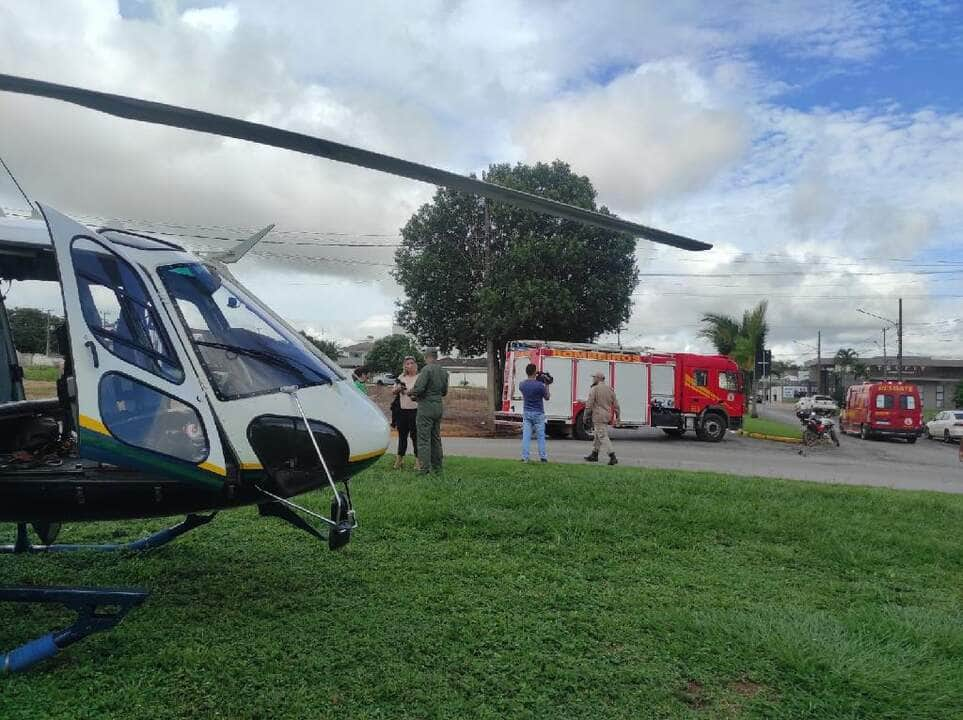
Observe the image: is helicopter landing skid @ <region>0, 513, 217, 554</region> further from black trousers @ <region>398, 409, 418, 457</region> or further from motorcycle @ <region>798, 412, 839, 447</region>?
motorcycle @ <region>798, 412, 839, 447</region>

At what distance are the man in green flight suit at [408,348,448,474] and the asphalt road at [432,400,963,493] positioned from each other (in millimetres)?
4760

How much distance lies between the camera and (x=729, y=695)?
3.71 metres

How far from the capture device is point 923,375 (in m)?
69.2

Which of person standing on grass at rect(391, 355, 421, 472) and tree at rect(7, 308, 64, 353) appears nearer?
tree at rect(7, 308, 64, 353)

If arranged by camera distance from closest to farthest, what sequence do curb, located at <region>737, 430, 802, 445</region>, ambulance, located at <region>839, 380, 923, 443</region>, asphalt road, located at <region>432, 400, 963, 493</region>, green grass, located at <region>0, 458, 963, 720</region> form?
green grass, located at <region>0, 458, 963, 720</region> < asphalt road, located at <region>432, 400, 963, 493</region> < curb, located at <region>737, 430, 802, 445</region> < ambulance, located at <region>839, 380, 923, 443</region>

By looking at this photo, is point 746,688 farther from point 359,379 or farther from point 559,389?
point 559,389

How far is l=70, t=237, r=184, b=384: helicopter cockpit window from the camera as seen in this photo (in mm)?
3891

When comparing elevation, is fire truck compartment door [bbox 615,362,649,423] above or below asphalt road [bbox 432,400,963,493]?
above

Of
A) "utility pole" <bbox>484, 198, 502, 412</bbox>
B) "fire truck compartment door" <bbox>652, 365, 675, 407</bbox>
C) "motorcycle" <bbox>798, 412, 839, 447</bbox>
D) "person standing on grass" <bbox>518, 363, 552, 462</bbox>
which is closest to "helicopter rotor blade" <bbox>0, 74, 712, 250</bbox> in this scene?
"person standing on grass" <bbox>518, 363, 552, 462</bbox>

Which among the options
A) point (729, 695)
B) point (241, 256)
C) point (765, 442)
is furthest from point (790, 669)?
point (765, 442)

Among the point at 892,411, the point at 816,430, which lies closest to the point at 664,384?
the point at 816,430

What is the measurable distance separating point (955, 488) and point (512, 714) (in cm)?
1185

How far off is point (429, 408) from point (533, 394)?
9.31 feet

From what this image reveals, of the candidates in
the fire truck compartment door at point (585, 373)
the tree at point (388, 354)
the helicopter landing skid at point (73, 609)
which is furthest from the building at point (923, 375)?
the helicopter landing skid at point (73, 609)
